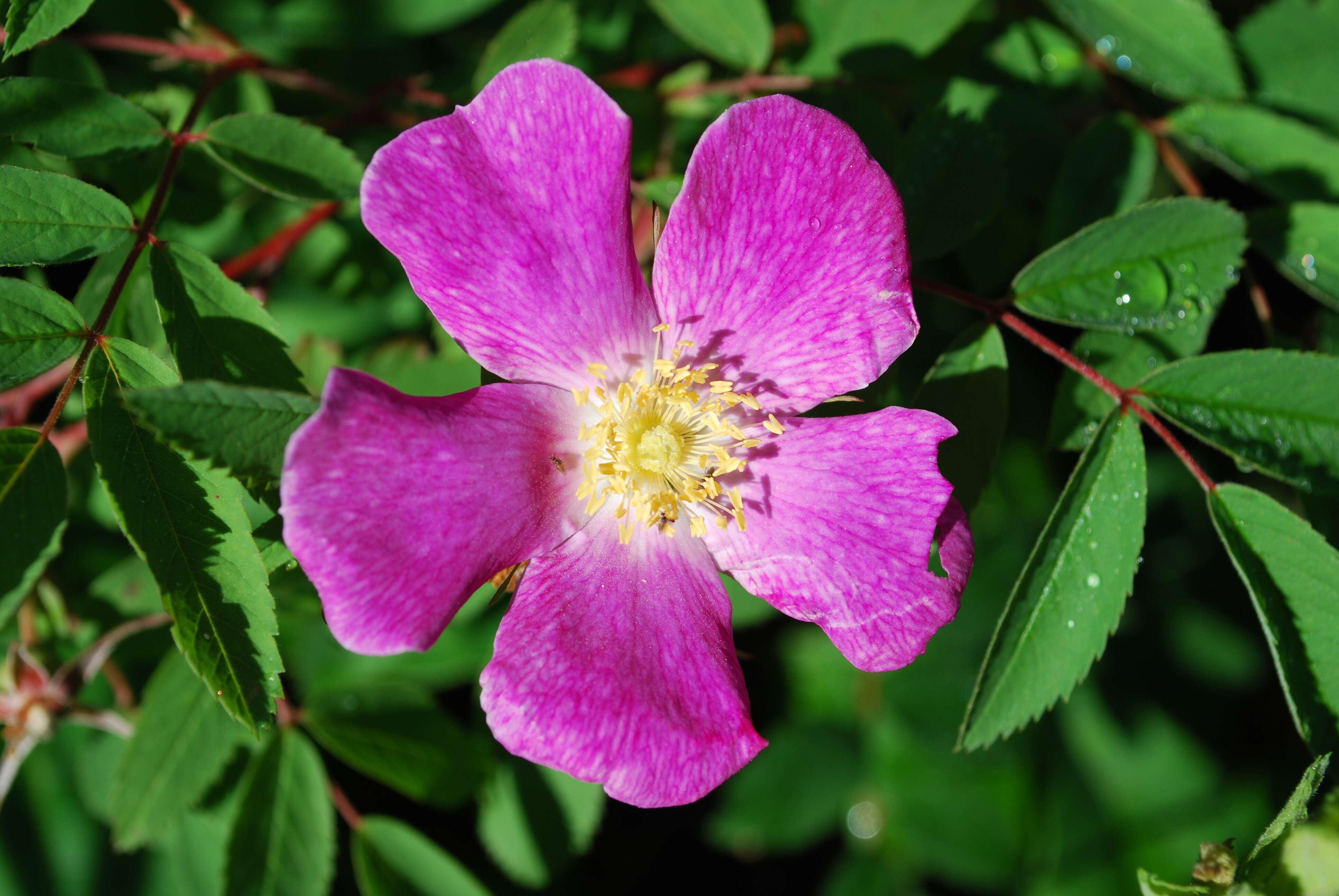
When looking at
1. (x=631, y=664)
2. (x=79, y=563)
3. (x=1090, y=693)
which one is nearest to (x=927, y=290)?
(x=631, y=664)

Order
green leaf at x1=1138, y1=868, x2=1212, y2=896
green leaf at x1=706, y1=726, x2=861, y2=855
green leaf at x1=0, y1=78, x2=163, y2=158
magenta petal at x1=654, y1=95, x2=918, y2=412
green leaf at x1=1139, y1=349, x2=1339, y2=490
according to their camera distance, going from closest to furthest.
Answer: green leaf at x1=1138, y1=868, x2=1212, y2=896
magenta petal at x1=654, y1=95, x2=918, y2=412
green leaf at x1=0, y1=78, x2=163, y2=158
green leaf at x1=1139, y1=349, x2=1339, y2=490
green leaf at x1=706, y1=726, x2=861, y2=855

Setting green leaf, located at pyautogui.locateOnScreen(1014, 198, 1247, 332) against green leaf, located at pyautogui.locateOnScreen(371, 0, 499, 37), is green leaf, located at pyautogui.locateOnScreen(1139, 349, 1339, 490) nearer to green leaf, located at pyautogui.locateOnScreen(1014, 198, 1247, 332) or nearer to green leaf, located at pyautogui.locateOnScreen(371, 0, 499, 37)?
green leaf, located at pyautogui.locateOnScreen(1014, 198, 1247, 332)

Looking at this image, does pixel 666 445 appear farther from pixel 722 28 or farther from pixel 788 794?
pixel 788 794

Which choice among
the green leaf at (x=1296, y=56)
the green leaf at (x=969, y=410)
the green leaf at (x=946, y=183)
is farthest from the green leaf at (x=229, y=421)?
the green leaf at (x=1296, y=56)

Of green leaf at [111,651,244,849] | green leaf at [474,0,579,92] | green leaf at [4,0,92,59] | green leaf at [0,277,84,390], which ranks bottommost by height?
green leaf at [111,651,244,849]

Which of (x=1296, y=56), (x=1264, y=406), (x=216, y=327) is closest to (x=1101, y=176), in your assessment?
(x=1264, y=406)

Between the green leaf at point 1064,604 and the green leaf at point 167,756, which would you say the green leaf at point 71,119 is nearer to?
the green leaf at point 167,756

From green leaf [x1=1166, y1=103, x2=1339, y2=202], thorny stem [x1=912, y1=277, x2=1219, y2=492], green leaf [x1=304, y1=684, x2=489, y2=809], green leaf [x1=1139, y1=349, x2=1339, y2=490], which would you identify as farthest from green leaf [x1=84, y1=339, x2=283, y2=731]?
green leaf [x1=1166, y1=103, x2=1339, y2=202]
